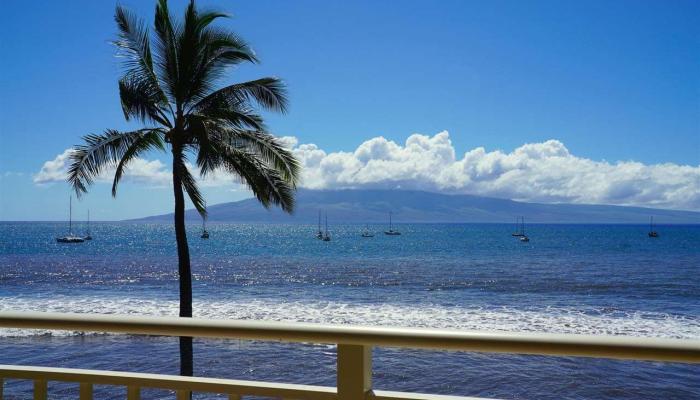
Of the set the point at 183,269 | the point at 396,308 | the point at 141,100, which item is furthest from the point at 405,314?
the point at 141,100

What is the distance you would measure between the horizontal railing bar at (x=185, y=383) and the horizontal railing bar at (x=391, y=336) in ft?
0.51

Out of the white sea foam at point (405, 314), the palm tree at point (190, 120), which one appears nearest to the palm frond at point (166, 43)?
the palm tree at point (190, 120)

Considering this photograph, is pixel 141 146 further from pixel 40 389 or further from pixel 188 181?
pixel 40 389

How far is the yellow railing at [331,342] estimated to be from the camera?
156 cm

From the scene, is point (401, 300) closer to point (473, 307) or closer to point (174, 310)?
point (473, 307)

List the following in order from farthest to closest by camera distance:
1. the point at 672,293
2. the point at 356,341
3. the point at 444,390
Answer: the point at 672,293, the point at 444,390, the point at 356,341

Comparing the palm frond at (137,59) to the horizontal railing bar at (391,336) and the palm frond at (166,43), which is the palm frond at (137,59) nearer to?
the palm frond at (166,43)

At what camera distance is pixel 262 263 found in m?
55.1

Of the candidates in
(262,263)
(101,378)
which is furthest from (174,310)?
(262,263)

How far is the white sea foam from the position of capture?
20312 mm

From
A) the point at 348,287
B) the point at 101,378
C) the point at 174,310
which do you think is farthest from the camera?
the point at 348,287

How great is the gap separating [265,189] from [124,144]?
2.73 meters

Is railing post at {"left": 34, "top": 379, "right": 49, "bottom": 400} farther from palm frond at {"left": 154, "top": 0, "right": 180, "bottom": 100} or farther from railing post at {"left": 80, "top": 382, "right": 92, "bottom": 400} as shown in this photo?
palm frond at {"left": 154, "top": 0, "right": 180, "bottom": 100}

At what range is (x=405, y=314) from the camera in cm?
2352
